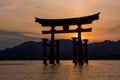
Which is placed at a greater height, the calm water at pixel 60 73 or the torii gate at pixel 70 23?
the torii gate at pixel 70 23

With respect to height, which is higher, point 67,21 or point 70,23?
point 67,21

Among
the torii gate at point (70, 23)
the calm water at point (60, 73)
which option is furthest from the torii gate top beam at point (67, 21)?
the calm water at point (60, 73)

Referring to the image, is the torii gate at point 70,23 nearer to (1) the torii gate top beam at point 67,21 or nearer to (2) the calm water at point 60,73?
(1) the torii gate top beam at point 67,21

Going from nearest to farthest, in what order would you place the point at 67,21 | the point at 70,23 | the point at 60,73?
the point at 60,73 < the point at 67,21 < the point at 70,23

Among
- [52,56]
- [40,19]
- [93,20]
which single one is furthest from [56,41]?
[93,20]

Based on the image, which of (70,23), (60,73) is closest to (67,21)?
(70,23)

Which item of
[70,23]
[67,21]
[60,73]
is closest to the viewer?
[60,73]

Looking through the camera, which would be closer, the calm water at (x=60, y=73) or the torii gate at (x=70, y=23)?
the calm water at (x=60, y=73)

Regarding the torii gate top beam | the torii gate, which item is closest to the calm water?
the torii gate

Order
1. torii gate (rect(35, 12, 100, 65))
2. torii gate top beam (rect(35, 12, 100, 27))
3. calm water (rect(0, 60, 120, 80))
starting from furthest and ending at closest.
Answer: torii gate (rect(35, 12, 100, 65))
torii gate top beam (rect(35, 12, 100, 27))
calm water (rect(0, 60, 120, 80))

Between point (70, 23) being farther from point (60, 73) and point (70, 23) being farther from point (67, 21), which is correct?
point (60, 73)

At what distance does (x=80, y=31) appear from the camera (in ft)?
161

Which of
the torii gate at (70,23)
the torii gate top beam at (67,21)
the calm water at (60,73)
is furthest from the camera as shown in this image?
the torii gate at (70,23)

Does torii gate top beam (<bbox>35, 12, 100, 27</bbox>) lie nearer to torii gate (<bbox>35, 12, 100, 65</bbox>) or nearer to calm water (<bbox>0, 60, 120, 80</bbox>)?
torii gate (<bbox>35, 12, 100, 65</bbox>)
